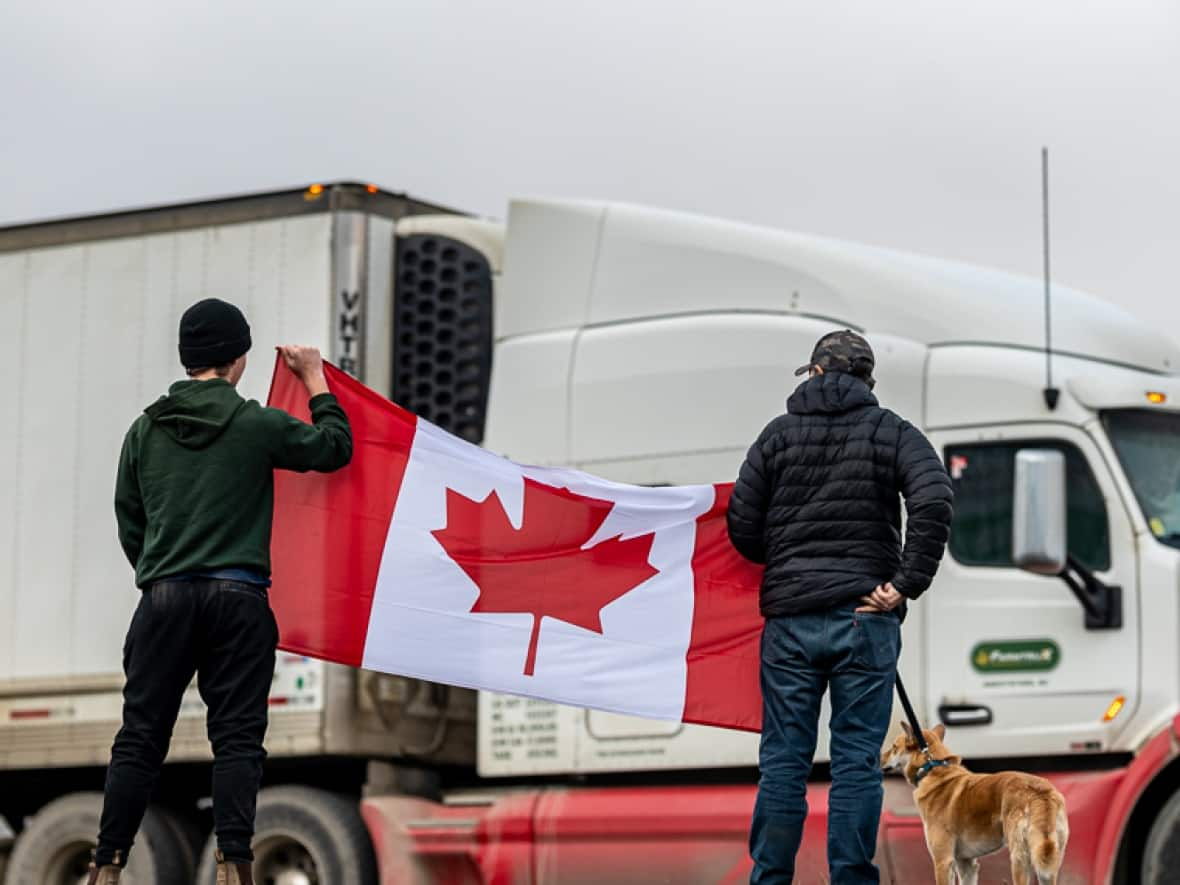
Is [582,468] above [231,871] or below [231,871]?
above

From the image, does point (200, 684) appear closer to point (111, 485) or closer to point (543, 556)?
point (543, 556)

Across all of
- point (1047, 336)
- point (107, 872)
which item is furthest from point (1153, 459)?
point (107, 872)

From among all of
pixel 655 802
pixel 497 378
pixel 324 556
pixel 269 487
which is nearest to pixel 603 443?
pixel 497 378

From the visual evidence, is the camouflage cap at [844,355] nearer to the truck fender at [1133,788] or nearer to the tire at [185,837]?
the truck fender at [1133,788]

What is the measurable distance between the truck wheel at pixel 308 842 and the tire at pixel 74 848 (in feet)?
0.78

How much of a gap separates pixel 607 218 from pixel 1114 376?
2845mm

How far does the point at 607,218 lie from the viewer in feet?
41.2

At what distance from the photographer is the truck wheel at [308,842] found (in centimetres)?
1283

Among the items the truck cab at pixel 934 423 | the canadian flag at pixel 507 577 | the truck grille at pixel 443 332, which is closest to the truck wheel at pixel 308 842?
the truck cab at pixel 934 423

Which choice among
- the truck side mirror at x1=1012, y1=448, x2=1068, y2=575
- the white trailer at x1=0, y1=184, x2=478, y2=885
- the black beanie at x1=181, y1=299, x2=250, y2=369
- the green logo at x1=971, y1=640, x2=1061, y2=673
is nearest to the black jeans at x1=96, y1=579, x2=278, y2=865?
the black beanie at x1=181, y1=299, x2=250, y2=369

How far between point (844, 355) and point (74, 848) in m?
7.52

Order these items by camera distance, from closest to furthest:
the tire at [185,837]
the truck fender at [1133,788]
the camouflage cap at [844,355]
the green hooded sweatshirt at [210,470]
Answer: the green hooded sweatshirt at [210,470] → the camouflage cap at [844,355] → the truck fender at [1133,788] → the tire at [185,837]

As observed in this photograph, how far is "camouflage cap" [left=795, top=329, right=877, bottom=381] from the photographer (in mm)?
7840

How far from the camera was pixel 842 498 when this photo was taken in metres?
7.59
